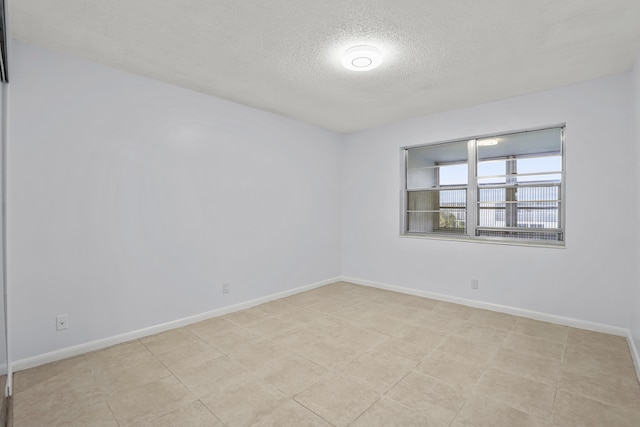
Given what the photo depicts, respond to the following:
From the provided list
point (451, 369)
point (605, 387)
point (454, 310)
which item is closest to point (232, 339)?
point (451, 369)

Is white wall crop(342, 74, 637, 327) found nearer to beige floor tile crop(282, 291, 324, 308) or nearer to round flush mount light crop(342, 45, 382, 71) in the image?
beige floor tile crop(282, 291, 324, 308)

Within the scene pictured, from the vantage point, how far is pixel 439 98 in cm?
364

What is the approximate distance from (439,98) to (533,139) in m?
1.85

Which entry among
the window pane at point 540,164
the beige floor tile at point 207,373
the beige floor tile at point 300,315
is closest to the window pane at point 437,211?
the window pane at point 540,164

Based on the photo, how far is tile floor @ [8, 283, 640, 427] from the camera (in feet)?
6.09

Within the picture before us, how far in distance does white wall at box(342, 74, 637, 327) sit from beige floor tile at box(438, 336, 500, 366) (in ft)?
3.72

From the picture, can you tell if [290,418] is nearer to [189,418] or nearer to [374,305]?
[189,418]

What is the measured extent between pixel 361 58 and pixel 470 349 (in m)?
2.71

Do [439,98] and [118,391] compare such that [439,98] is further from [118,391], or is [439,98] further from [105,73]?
[118,391]

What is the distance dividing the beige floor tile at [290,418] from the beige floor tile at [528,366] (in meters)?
1.54

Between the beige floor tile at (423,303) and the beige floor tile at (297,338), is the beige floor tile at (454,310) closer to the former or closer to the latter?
the beige floor tile at (423,303)

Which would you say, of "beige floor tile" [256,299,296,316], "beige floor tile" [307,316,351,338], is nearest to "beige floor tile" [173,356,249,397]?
"beige floor tile" [307,316,351,338]

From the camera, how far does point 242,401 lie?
6.56 feet

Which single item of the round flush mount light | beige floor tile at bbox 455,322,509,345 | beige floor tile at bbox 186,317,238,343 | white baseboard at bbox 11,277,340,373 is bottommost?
beige floor tile at bbox 455,322,509,345
